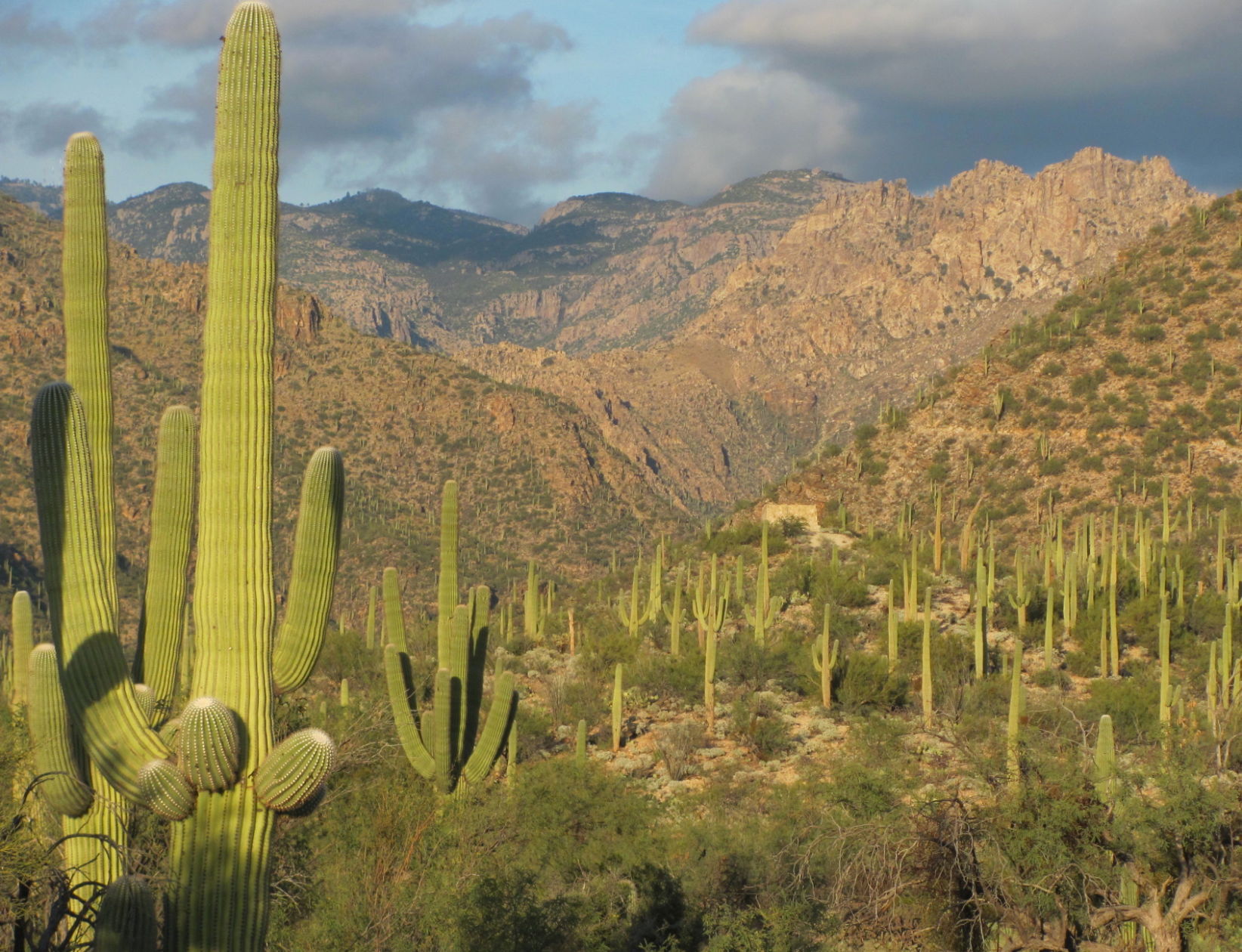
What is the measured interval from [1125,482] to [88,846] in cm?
3453

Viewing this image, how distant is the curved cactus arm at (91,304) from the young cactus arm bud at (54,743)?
3.61ft

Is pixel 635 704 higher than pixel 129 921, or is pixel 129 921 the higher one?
pixel 129 921

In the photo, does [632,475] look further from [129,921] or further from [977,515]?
[129,921]

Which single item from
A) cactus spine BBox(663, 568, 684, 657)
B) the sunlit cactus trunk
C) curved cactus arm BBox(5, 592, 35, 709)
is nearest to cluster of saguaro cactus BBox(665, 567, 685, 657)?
cactus spine BBox(663, 568, 684, 657)

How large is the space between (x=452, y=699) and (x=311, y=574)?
778cm

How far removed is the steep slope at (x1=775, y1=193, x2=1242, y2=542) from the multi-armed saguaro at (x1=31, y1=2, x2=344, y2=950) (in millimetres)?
33446

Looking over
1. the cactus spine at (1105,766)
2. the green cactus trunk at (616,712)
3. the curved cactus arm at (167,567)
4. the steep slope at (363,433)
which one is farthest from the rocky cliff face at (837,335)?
the curved cactus arm at (167,567)

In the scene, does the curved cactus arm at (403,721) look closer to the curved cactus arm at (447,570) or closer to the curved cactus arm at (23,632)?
the curved cactus arm at (447,570)

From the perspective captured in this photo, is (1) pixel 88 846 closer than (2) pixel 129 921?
No

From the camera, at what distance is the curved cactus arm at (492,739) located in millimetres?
13992

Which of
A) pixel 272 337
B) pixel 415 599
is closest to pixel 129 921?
pixel 272 337

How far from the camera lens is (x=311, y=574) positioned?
6273 millimetres

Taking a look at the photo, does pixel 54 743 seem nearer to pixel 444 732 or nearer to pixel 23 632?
pixel 23 632

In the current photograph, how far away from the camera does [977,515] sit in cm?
3859
